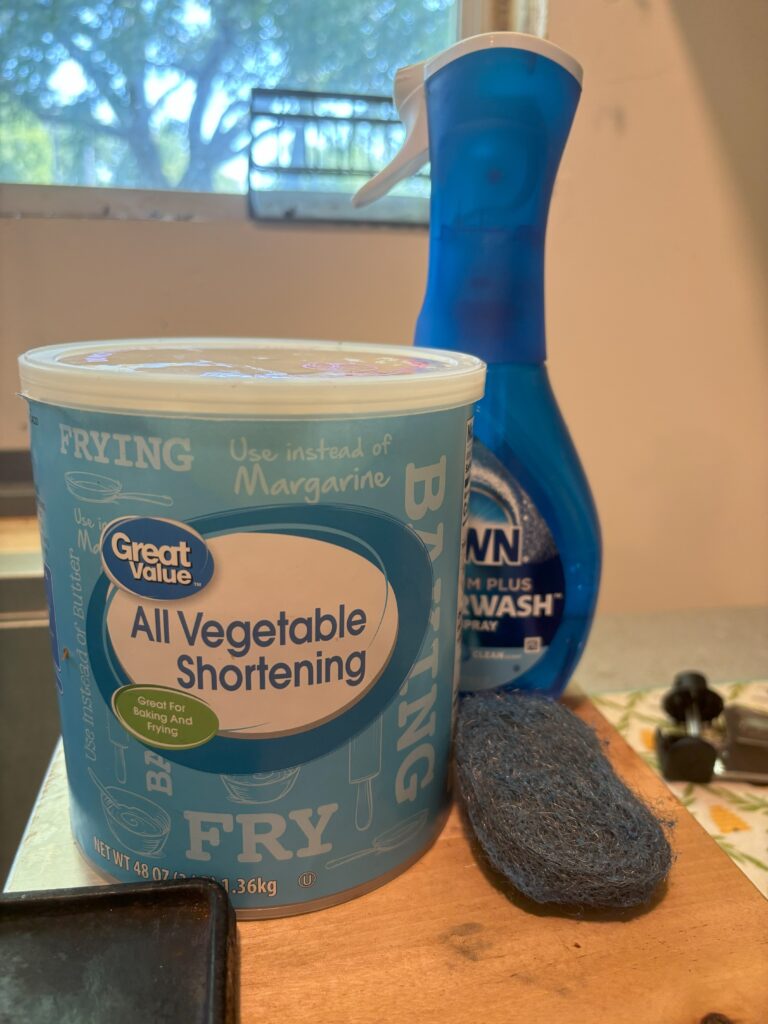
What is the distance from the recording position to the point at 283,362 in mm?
344

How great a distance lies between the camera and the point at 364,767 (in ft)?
1.00

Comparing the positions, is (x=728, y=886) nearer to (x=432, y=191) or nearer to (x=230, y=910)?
(x=230, y=910)

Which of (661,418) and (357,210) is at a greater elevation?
(357,210)

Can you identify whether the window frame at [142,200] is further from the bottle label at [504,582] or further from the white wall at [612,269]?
the bottle label at [504,582]

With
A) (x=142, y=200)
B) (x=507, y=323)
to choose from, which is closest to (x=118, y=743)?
(x=507, y=323)

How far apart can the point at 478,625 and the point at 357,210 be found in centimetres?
36

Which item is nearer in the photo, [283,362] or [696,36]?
[283,362]

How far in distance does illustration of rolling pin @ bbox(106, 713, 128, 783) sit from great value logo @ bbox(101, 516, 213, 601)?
0.05m

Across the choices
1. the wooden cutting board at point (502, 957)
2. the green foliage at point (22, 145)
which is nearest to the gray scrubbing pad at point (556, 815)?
the wooden cutting board at point (502, 957)

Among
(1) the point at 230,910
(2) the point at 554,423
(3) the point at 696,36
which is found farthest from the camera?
(3) the point at 696,36

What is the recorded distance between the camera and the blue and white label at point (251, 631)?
26cm

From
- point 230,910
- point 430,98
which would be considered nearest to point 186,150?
point 430,98

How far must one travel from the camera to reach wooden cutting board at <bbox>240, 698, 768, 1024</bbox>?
27cm

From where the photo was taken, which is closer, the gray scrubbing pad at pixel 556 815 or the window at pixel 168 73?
the gray scrubbing pad at pixel 556 815
